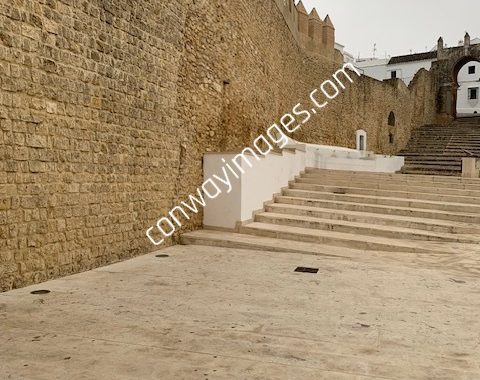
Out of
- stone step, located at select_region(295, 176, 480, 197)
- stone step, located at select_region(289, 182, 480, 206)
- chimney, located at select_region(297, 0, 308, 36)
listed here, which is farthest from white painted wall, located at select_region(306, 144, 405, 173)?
chimney, located at select_region(297, 0, 308, 36)

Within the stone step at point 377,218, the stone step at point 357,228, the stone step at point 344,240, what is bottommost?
the stone step at point 344,240

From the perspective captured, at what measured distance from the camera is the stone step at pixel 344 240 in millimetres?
6213

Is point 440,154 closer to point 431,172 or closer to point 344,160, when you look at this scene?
point 431,172

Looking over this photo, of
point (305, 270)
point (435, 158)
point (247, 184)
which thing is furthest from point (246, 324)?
point (435, 158)

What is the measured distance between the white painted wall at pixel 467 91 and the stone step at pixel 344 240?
39999 mm

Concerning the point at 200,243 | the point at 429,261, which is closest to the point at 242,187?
the point at 200,243

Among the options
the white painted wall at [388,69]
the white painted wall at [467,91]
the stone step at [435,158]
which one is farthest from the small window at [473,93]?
the stone step at [435,158]

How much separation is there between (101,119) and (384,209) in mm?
5494

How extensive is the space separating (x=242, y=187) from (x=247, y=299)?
3768 mm

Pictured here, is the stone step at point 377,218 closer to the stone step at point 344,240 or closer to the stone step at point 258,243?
the stone step at point 344,240

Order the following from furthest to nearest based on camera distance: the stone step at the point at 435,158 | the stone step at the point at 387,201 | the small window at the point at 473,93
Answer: the small window at the point at 473,93, the stone step at the point at 435,158, the stone step at the point at 387,201

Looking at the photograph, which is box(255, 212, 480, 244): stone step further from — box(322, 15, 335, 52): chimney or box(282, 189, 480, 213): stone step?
box(322, 15, 335, 52): chimney

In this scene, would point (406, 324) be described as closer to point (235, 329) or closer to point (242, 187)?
point (235, 329)

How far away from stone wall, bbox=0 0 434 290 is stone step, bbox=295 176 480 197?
2436mm
